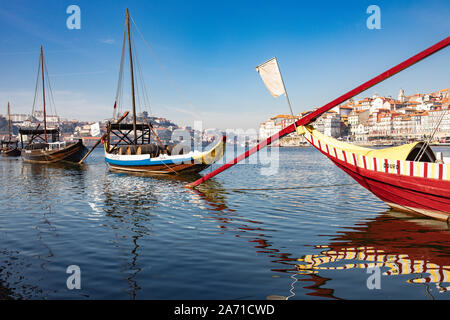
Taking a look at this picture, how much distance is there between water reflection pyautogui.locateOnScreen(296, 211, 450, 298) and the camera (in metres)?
6.80

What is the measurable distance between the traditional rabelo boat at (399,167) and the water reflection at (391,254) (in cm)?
97

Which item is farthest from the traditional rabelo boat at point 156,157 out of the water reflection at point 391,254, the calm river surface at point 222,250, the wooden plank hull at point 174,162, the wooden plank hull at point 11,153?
the wooden plank hull at point 11,153

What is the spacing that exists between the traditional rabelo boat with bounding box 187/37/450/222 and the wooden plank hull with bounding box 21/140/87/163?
4220cm

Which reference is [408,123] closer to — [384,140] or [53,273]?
[384,140]

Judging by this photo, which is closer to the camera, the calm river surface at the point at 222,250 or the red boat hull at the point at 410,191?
the calm river surface at the point at 222,250

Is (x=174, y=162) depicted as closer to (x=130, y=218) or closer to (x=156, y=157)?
(x=156, y=157)

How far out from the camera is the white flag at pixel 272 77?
12914 mm

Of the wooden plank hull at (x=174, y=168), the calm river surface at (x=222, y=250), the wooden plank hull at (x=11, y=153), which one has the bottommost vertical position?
the calm river surface at (x=222, y=250)

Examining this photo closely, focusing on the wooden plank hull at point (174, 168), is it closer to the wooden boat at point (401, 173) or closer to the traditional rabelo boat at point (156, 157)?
the traditional rabelo boat at point (156, 157)

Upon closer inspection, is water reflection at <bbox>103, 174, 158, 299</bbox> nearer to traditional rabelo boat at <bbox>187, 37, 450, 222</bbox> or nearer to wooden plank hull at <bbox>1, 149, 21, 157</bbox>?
traditional rabelo boat at <bbox>187, 37, 450, 222</bbox>

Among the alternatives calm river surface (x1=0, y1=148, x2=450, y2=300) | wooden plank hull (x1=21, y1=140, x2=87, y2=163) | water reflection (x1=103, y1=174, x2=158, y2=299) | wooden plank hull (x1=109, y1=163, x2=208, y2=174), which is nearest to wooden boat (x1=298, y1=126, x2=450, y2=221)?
calm river surface (x1=0, y1=148, x2=450, y2=300)

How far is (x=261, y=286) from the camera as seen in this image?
6.43 meters

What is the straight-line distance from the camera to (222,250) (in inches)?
347

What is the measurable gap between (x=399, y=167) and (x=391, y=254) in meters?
4.26
